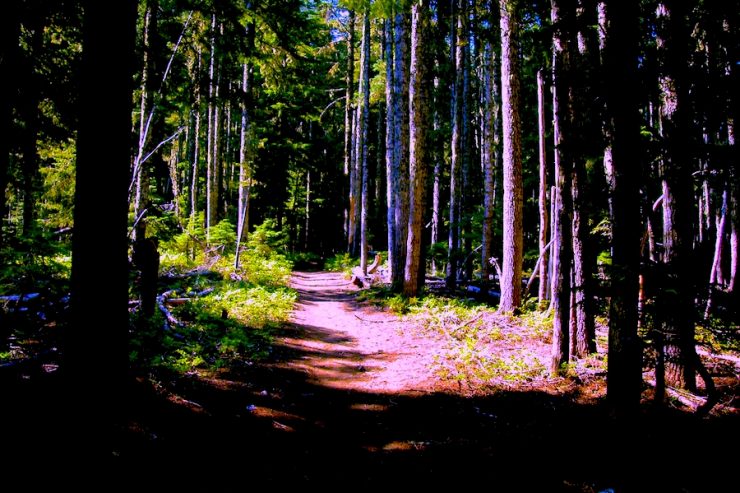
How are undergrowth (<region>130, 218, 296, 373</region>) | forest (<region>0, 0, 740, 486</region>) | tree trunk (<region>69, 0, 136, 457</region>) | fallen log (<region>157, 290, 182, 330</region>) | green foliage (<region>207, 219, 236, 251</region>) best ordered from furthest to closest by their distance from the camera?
green foliage (<region>207, 219, 236, 251</region>)
fallen log (<region>157, 290, 182, 330</region>)
undergrowth (<region>130, 218, 296, 373</region>)
forest (<region>0, 0, 740, 486</region>)
tree trunk (<region>69, 0, 136, 457</region>)

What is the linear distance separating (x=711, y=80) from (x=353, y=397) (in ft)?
16.5

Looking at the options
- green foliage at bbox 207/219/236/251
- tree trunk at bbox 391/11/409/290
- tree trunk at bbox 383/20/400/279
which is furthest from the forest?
green foliage at bbox 207/219/236/251

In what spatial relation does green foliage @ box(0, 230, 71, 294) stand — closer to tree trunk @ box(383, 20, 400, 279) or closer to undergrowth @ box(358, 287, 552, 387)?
undergrowth @ box(358, 287, 552, 387)

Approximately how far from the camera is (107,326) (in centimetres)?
300

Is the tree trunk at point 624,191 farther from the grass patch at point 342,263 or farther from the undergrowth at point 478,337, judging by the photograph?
the grass patch at point 342,263

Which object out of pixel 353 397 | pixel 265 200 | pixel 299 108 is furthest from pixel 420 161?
pixel 265 200

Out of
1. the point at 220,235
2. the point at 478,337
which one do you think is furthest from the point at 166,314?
the point at 220,235

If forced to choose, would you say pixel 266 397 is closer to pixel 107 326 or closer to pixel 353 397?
pixel 353 397

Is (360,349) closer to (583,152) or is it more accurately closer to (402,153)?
(583,152)

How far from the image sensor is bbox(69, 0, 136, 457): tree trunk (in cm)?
290

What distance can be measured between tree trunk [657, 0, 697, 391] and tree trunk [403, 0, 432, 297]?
22.9 ft

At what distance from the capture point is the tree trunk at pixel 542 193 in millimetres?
7729

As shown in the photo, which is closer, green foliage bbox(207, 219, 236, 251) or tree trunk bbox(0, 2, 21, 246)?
tree trunk bbox(0, 2, 21, 246)

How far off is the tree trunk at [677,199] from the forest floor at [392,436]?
0.79m
